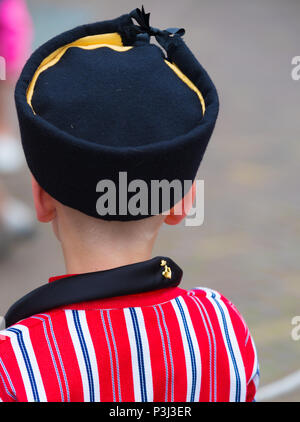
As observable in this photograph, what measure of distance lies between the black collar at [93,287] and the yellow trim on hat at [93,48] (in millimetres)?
373

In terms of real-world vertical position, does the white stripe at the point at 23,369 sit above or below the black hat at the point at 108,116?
below

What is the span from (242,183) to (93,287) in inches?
130

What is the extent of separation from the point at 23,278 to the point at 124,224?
2.45 meters

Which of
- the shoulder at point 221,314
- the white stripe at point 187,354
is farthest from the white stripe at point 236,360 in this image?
the white stripe at point 187,354

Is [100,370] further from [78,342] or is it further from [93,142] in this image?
[93,142]

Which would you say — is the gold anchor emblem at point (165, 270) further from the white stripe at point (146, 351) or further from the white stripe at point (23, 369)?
the white stripe at point (23, 369)

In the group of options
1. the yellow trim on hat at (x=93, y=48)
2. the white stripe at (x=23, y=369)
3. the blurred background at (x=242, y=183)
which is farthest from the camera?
the blurred background at (x=242, y=183)

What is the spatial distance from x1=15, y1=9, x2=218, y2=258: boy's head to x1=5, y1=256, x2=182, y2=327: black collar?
79 millimetres

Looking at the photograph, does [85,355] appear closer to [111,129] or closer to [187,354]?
[187,354]

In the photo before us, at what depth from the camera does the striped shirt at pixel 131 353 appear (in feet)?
4.97

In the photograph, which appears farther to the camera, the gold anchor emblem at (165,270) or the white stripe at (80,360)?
the gold anchor emblem at (165,270)

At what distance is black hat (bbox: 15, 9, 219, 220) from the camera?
1.50 m

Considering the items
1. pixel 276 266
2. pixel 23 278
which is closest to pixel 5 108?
pixel 23 278

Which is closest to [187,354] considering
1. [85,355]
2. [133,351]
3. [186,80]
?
[133,351]
